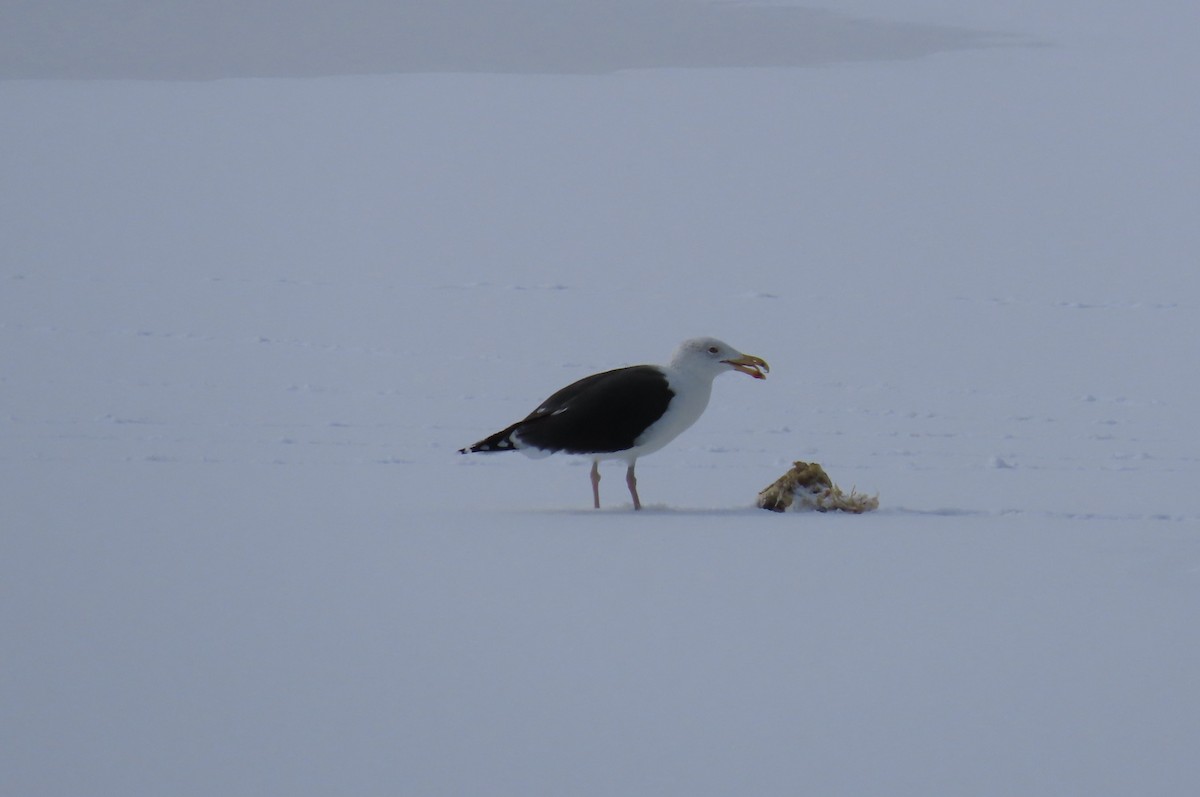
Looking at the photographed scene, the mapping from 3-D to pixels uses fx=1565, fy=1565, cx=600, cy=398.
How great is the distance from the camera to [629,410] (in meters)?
6.46

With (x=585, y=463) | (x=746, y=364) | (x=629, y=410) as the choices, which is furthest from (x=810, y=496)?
(x=585, y=463)

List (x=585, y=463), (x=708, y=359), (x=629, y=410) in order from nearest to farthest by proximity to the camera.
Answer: (x=629, y=410) → (x=708, y=359) → (x=585, y=463)

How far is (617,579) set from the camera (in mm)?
5234

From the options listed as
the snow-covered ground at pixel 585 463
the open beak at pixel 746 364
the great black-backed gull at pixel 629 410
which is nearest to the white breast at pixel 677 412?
the great black-backed gull at pixel 629 410

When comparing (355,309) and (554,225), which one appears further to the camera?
(554,225)

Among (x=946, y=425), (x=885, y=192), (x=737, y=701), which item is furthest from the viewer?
(x=885, y=192)

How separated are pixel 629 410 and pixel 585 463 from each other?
72.1 inches

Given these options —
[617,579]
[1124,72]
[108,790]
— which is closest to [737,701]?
[617,579]

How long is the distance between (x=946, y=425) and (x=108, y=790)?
20.6ft

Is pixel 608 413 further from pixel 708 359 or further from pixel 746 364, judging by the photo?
pixel 746 364

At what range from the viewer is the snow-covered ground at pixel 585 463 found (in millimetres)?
3984

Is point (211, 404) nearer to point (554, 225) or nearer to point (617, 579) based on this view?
point (617, 579)

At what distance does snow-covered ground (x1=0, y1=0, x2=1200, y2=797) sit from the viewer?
13.1 ft

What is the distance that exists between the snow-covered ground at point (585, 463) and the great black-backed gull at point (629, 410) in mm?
306
